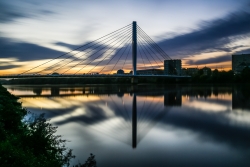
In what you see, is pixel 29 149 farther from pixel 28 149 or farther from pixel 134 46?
pixel 134 46

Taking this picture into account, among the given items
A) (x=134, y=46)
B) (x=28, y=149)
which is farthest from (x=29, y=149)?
(x=134, y=46)

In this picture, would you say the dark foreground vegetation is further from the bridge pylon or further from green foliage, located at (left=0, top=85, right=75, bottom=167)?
the bridge pylon

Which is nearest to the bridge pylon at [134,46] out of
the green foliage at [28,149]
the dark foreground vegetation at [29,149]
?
the dark foreground vegetation at [29,149]

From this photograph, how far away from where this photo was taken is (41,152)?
16.9 feet

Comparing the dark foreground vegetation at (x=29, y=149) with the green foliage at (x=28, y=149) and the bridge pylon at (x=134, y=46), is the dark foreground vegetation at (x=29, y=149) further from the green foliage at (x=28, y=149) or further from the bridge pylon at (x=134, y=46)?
the bridge pylon at (x=134, y=46)

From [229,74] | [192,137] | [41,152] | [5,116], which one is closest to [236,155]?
[192,137]

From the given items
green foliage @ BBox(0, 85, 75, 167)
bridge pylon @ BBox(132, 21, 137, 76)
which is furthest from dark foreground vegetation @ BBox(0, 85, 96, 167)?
bridge pylon @ BBox(132, 21, 137, 76)

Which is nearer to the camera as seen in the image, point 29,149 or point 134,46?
point 29,149

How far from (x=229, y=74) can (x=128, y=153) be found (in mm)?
65315

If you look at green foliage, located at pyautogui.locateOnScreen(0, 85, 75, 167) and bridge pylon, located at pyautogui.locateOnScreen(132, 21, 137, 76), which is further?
bridge pylon, located at pyautogui.locateOnScreen(132, 21, 137, 76)

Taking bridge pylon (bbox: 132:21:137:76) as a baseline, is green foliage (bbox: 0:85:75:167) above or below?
below

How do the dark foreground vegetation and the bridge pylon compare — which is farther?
the bridge pylon

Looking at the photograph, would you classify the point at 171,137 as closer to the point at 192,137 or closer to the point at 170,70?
the point at 192,137

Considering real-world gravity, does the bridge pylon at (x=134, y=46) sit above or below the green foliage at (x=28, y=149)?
above
